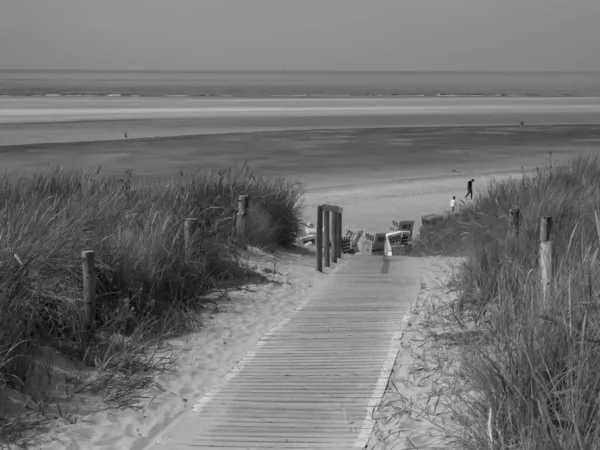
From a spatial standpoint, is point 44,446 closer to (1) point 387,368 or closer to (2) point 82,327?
(2) point 82,327

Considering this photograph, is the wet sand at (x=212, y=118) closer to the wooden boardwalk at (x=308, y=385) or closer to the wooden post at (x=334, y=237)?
the wooden post at (x=334, y=237)

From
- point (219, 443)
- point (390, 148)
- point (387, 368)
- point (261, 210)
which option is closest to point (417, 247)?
point (261, 210)

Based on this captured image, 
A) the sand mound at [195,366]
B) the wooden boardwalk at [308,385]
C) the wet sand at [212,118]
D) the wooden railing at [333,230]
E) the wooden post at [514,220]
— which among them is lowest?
the sand mound at [195,366]

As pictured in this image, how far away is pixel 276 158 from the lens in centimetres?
3906

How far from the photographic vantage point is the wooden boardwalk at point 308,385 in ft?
19.4

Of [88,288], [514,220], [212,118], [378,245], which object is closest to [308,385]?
[88,288]

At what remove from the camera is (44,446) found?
19.2 ft

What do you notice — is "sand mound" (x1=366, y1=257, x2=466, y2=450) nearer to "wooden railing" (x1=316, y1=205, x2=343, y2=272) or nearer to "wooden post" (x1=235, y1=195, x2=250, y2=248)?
"wooden railing" (x1=316, y1=205, x2=343, y2=272)

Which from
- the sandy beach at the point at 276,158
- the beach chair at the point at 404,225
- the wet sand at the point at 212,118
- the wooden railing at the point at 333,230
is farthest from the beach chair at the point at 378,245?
the wet sand at the point at 212,118

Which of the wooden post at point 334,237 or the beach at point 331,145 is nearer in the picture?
the wooden post at point 334,237

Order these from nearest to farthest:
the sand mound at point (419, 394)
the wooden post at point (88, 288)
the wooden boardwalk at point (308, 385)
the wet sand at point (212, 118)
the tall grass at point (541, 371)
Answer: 1. the tall grass at point (541, 371)
2. the sand mound at point (419, 394)
3. the wooden boardwalk at point (308, 385)
4. the wooden post at point (88, 288)
5. the wet sand at point (212, 118)

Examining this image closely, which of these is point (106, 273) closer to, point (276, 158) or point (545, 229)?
point (545, 229)

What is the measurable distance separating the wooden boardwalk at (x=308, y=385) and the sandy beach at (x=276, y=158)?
32 centimetres

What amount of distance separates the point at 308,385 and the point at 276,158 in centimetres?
3250
